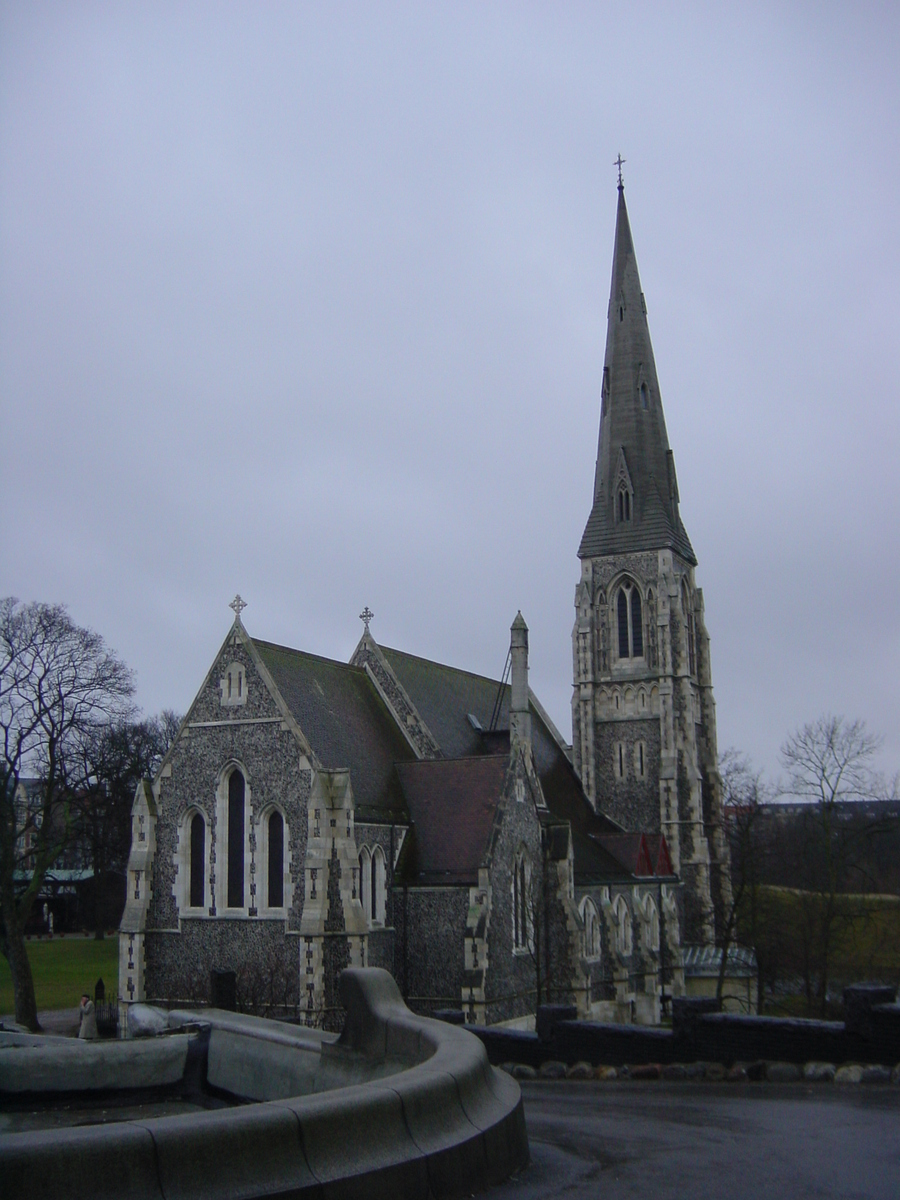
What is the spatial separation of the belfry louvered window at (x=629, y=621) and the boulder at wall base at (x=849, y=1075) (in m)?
35.7

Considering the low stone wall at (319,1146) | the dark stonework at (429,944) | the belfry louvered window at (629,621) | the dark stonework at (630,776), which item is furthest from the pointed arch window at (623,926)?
the low stone wall at (319,1146)

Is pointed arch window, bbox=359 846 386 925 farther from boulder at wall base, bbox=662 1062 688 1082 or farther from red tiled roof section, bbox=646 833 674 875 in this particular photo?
red tiled roof section, bbox=646 833 674 875

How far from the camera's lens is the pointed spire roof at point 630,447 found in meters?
49.9

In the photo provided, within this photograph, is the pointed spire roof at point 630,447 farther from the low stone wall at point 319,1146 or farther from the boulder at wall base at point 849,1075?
the low stone wall at point 319,1146

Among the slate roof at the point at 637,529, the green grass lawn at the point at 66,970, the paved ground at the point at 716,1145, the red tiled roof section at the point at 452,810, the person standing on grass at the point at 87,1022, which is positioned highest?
the slate roof at the point at 637,529

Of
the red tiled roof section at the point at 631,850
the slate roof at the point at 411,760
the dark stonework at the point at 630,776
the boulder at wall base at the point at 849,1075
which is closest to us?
the boulder at wall base at the point at 849,1075

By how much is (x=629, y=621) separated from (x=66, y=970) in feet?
88.6

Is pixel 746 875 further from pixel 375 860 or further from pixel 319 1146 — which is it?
pixel 319 1146

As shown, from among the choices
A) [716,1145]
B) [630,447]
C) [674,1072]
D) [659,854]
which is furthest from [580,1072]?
[630,447]

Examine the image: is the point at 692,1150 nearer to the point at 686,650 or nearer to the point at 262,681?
the point at 262,681

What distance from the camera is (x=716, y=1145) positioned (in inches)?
348

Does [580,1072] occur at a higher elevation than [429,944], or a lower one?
lower

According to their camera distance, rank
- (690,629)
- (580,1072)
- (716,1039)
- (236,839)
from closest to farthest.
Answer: (716,1039) < (580,1072) < (236,839) < (690,629)

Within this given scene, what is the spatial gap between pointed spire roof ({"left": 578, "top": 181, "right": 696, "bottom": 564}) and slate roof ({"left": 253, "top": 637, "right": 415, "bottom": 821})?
756 inches
